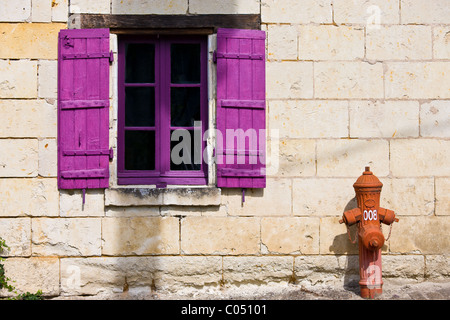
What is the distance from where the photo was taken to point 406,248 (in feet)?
17.7

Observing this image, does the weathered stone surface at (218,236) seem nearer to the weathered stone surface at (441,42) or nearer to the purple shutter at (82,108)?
the purple shutter at (82,108)

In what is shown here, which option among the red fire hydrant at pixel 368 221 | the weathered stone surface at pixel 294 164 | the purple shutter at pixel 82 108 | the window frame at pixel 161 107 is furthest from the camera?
the window frame at pixel 161 107

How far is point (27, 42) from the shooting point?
17.5ft

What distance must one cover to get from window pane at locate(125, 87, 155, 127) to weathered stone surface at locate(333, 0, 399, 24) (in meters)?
1.94

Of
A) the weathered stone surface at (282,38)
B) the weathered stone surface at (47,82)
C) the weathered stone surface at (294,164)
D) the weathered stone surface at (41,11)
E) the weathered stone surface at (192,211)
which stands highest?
the weathered stone surface at (41,11)

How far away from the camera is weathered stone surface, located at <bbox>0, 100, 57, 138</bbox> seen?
5309 mm

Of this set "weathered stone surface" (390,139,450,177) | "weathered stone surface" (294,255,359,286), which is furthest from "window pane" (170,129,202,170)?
"weathered stone surface" (390,139,450,177)

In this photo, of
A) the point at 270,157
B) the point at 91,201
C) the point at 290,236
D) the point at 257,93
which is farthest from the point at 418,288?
the point at 91,201

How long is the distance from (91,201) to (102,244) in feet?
1.36

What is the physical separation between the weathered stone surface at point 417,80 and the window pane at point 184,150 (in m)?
1.91

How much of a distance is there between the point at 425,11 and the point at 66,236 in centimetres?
400

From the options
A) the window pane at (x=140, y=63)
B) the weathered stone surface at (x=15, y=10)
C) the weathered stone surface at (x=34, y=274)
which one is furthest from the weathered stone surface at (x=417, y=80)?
the weathered stone surface at (x=34, y=274)

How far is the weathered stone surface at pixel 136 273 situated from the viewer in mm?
5297

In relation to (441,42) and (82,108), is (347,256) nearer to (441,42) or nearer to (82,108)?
(441,42)
